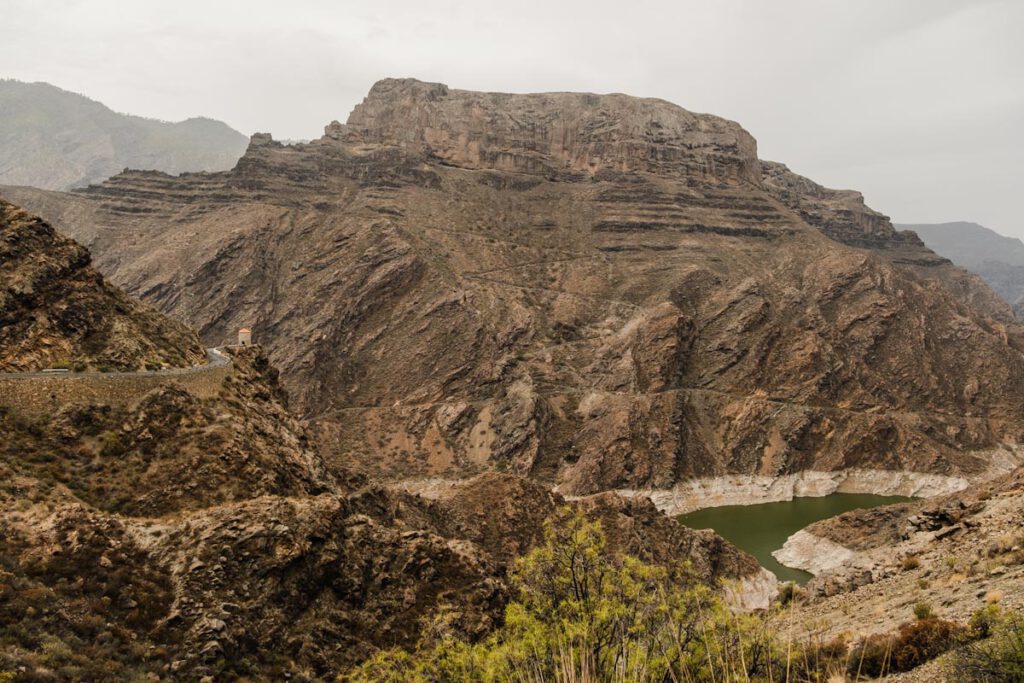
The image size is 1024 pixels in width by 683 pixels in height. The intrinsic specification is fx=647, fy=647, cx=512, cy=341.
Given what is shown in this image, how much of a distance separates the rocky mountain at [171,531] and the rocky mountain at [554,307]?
192 ft

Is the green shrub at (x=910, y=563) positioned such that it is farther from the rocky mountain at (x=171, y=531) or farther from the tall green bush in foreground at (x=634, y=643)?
the rocky mountain at (x=171, y=531)

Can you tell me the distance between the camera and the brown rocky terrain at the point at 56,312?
35.2 m

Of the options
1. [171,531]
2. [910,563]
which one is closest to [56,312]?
[171,531]

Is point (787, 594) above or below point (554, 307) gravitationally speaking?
below

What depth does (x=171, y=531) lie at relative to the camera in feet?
88.2

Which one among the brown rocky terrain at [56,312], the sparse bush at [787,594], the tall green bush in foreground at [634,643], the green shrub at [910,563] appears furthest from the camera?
the sparse bush at [787,594]

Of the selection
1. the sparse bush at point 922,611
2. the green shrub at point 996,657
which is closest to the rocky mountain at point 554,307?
the sparse bush at point 922,611

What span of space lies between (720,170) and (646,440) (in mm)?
107417

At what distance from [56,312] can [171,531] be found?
61.8ft

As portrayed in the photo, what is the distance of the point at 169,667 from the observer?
2208cm

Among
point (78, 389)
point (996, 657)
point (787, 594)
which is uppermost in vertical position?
point (78, 389)

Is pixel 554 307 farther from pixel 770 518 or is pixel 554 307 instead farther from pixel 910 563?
pixel 910 563

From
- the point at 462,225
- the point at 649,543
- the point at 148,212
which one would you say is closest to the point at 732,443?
the point at 649,543

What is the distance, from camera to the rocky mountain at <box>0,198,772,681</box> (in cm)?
2267
